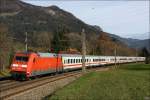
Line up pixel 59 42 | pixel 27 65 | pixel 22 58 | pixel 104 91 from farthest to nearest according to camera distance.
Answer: pixel 59 42, pixel 22 58, pixel 27 65, pixel 104 91

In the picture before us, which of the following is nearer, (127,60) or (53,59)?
(53,59)

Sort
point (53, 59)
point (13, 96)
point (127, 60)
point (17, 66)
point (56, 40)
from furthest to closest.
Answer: point (127, 60) → point (56, 40) → point (53, 59) → point (17, 66) → point (13, 96)

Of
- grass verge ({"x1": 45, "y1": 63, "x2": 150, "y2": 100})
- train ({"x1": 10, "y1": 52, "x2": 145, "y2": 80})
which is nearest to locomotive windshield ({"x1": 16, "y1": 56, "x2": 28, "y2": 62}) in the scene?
train ({"x1": 10, "y1": 52, "x2": 145, "y2": 80})

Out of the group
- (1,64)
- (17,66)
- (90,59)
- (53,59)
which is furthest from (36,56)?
(90,59)

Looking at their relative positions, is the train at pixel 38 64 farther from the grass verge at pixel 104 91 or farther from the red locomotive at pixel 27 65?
the grass verge at pixel 104 91

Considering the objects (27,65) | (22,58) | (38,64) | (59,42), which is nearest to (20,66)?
(27,65)

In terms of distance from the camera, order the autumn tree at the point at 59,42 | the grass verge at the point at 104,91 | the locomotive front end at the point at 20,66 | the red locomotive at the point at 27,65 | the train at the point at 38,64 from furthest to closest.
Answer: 1. the autumn tree at the point at 59,42
2. the train at the point at 38,64
3. the red locomotive at the point at 27,65
4. the locomotive front end at the point at 20,66
5. the grass verge at the point at 104,91

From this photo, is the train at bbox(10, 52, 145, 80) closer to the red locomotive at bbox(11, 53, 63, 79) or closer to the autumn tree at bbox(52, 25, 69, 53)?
the red locomotive at bbox(11, 53, 63, 79)

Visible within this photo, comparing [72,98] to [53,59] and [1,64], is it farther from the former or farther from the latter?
[1,64]

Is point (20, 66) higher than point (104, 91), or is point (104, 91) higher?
point (20, 66)

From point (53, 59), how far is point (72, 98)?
2669cm

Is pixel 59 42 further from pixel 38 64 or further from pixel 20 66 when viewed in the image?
pixel 20 66

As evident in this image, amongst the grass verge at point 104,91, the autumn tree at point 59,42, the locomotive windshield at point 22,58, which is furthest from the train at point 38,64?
the autumn tree at point 59,42

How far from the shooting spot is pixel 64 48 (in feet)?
330
